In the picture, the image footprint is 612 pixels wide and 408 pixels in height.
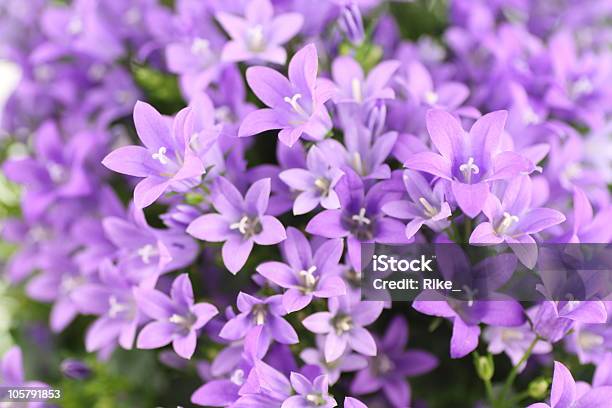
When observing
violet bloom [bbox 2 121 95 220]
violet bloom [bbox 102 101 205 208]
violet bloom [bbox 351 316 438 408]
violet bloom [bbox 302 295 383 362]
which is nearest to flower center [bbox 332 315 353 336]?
violet bloom [bbox 302 295 383 362]

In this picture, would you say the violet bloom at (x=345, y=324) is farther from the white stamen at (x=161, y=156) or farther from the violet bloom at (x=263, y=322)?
the white stamen at (x=161, y=156)

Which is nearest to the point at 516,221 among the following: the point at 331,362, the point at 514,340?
the point at 514,340

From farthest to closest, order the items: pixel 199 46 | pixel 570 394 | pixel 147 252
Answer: pixel 199 46, pixel 147 252, pixel 570 394

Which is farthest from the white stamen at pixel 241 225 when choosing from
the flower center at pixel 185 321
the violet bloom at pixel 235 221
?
the flower center at pixel 185 321

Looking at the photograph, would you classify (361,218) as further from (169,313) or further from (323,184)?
(169,313)

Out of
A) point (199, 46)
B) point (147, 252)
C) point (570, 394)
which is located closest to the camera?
point (570, 394)

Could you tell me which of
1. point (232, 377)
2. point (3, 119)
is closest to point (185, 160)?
point (232, 377)
